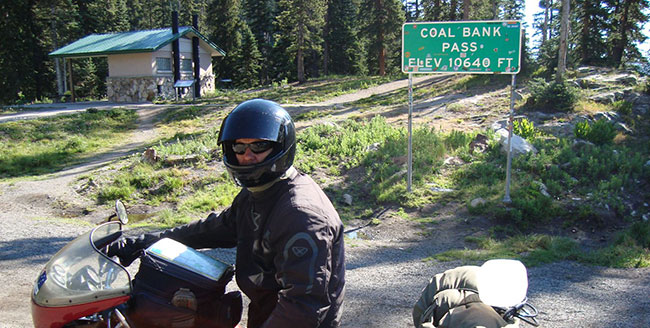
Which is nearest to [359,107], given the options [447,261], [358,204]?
[358,204]

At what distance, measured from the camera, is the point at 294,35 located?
123ft

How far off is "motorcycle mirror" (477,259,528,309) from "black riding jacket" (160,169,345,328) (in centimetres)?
70

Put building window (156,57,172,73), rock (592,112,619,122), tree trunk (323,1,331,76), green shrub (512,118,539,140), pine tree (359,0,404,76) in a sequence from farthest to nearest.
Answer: tree trunk (323,1,331,76) < pine tree (359,0,404,76) < building window (156,57,172,73) < rock (592,112,619,122) < green shrub (512,118,539,140)

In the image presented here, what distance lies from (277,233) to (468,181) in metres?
9.02

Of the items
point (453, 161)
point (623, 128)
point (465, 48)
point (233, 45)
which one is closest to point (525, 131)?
point (453, 161)

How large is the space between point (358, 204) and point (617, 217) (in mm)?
4884

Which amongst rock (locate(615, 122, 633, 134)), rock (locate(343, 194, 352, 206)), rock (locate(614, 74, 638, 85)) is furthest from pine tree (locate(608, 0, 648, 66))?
rock (locate(343, 194, 352, 206))

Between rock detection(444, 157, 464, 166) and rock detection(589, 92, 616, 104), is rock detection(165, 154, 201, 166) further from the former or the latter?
rock detection(589, 92, 616, 104)

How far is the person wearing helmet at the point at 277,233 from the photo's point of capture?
6.72 feet

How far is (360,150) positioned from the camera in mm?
12352

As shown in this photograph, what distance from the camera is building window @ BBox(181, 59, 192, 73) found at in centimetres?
3331

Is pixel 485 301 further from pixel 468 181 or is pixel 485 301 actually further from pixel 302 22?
pixel 302 22

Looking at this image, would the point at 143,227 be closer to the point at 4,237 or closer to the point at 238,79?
the point at 4,237

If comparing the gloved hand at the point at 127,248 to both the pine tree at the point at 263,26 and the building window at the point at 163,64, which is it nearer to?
the building window at the point at 163,64
